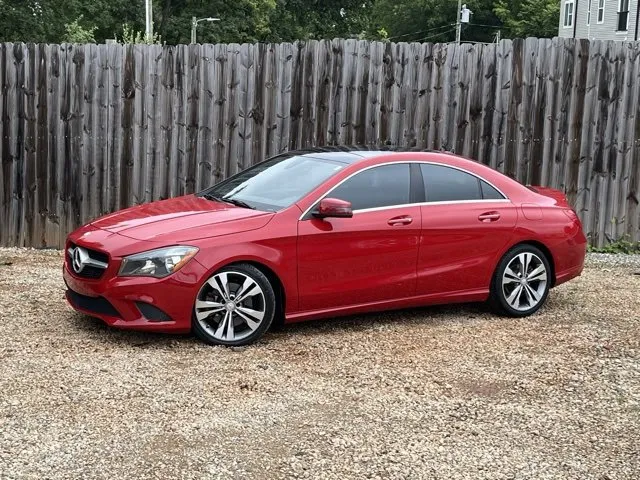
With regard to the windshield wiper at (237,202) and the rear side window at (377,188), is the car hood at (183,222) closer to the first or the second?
the windshield wiper at (237,202)

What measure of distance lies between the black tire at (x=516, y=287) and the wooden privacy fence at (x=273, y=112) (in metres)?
3.08

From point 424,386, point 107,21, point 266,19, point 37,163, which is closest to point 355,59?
point 37,163

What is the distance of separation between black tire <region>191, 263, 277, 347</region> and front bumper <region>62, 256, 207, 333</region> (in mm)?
92

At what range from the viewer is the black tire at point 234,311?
19.8ft

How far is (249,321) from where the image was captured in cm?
615

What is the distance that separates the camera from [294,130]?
10.1m

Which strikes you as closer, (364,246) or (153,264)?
(153,264)

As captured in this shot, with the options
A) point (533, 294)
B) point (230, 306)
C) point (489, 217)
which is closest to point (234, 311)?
point (230, 306)

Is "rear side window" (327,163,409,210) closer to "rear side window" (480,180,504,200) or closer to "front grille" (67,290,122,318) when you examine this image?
"rear side window" (480,180,504,200)

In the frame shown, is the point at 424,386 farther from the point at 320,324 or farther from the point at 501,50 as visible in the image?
the point at 501,50

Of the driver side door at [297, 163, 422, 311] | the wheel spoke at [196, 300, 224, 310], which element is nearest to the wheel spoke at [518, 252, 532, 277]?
the driver side door at [297, 163, 422, 311]

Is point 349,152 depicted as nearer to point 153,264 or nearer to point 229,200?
point 229,200

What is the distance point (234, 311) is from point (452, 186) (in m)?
2.22

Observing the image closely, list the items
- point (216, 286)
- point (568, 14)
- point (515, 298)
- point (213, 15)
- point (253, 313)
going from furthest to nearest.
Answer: point (213, 15) < point (568, 14) < point (515, 298) < point (253, 313) < point (216, 286)
